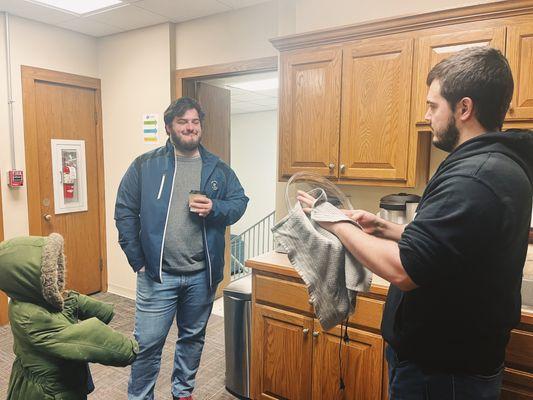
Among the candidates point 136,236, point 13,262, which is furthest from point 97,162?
point 13,262

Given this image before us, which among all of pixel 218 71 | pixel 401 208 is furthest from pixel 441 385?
pixel 218 71

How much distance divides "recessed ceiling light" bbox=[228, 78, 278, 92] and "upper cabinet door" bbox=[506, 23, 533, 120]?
279cm

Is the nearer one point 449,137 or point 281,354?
point 449,137

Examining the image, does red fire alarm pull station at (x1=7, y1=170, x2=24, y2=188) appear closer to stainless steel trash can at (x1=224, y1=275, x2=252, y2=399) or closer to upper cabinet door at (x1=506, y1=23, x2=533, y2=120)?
stainless steel trash can at (x1=224, y1=275, x2=252, y2=399)

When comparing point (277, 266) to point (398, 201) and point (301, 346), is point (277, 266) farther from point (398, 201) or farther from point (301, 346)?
point (398, 201)

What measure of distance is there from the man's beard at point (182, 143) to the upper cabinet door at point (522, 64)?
59.1 inches

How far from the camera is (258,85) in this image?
4676 mm

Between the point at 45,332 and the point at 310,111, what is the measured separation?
5.43 ft

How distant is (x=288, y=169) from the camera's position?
7.77ft

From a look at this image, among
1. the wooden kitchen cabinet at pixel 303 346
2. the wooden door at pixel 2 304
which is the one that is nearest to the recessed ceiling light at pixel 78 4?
the wooden door at pixel 2 304

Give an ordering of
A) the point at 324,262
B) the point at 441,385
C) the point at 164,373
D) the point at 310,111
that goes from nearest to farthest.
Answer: the point at 441,385 → the point at 324,262 → the point at 310,111 → the point at 164,373

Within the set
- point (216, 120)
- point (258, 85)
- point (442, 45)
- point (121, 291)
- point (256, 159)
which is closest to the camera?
point (442, 45)

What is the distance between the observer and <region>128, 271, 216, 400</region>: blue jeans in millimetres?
1961

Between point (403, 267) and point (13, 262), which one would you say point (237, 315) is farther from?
point (403, 267)
